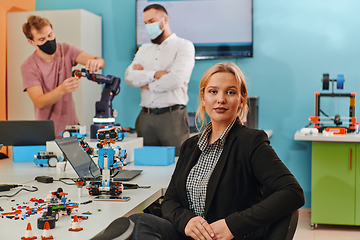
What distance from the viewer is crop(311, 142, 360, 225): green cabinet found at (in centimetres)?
334

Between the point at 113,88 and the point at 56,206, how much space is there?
157 centimetres

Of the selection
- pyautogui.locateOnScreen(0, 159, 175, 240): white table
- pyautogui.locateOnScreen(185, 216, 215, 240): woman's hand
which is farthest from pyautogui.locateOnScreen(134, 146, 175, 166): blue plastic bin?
pyautogui.locateOnScreen(185, 216, 215, 240): woman's hand

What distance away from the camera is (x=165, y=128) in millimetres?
3189

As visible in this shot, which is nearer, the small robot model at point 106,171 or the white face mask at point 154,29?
the small robot model at point 106,171

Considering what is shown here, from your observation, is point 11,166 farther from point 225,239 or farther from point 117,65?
point 117,65

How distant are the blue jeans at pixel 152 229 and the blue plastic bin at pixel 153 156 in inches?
40.1

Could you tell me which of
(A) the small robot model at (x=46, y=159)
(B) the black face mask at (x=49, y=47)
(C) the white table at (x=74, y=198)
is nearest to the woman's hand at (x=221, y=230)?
(C) the white table at (x=74, y=198)

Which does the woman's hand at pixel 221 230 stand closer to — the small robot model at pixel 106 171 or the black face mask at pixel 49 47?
the small robot model at pixel 106 171

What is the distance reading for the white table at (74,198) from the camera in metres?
1.14

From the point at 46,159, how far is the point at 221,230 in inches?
57.6

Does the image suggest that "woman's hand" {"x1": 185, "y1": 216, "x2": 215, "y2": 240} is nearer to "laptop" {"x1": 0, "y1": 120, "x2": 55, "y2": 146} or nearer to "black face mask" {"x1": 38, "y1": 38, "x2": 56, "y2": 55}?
"laptop" {"x1": 0, "y1": 120, "x2": 55, "y2": 146}

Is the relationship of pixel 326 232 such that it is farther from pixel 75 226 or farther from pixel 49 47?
pixel 49 47

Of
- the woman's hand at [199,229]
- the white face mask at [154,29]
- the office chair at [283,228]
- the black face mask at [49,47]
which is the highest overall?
the white face mask at [154,29]

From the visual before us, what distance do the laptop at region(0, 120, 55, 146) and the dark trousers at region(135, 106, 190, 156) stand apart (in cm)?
84
